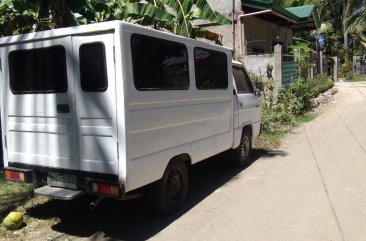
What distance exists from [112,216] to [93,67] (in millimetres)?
2046

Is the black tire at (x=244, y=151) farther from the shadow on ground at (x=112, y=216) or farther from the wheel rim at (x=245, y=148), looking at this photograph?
the shadow on ground at (x=112, y=216)

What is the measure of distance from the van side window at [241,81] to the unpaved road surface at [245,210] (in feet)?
4.72

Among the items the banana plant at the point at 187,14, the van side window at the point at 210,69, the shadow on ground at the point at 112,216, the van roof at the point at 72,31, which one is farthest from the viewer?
the banana plant at the point at 187,14

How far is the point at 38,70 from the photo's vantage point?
5.21 meters

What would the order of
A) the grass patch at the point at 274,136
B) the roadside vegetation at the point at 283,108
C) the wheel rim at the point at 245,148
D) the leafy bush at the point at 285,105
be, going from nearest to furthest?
the wheel rim at the point at 245,148
the grass patch at the point at 274,136
the roadside vegetation at the point at 283,108
the leafy bush at the point at 285,105

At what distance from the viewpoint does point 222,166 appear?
8344 mm

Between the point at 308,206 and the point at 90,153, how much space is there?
2.93m

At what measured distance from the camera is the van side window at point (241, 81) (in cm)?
789

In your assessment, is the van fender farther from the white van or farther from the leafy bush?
the leafy bush

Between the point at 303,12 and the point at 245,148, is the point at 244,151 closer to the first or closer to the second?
the point at 245,148

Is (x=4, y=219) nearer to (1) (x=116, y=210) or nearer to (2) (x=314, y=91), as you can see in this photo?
(1) (x=116, y=210)

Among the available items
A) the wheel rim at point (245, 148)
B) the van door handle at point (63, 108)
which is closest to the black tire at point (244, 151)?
the wheel rim at point (245, 148)

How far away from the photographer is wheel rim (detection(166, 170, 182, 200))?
5.62 m

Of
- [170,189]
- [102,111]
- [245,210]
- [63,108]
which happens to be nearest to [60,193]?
[63,108]
